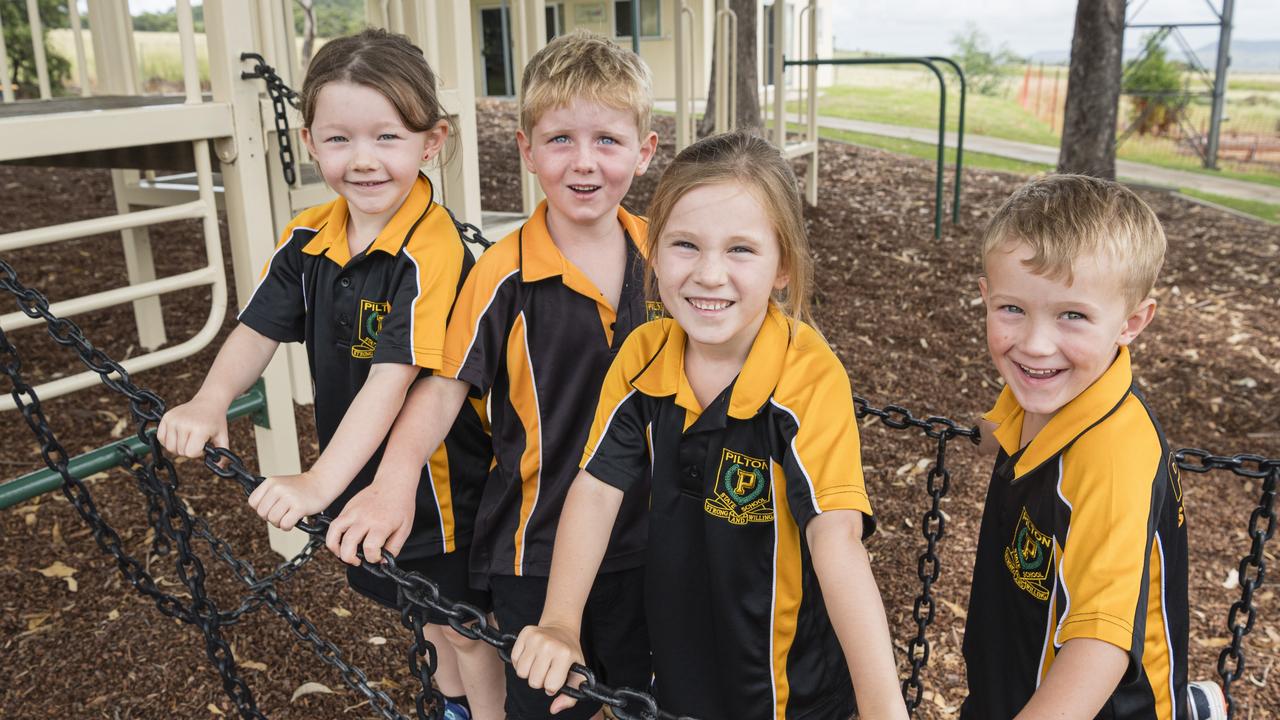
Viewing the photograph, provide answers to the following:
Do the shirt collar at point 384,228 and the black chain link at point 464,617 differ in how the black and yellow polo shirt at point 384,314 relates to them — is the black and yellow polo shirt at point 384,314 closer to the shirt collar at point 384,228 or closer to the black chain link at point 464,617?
the shirt collar at point 384,228

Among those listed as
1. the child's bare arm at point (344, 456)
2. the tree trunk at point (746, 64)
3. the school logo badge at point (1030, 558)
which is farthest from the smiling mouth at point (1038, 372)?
the tree trunk at point (746, 64)

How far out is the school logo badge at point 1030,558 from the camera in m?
1.79

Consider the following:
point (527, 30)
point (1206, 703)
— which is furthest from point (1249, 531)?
point (527, 30)

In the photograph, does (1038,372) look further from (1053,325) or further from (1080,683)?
(1080,683)

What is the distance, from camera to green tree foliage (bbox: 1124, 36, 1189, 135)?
16156 mm

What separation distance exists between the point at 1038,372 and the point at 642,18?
20.7 m

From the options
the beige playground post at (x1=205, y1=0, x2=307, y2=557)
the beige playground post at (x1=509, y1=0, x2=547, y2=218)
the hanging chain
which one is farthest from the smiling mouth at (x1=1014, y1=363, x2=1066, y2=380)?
the beige playground post at (x1=509, y1=0, x2=547, y2=218)

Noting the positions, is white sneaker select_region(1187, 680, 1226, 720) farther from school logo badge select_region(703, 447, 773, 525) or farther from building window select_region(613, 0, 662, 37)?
building window select_region(613, 0, 662, 37)

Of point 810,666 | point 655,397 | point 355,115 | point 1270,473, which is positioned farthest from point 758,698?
point 355,115

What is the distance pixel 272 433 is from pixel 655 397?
2285mm

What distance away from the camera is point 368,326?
2.32 m

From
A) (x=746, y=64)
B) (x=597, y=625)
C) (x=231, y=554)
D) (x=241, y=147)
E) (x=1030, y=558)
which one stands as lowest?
(x=597, y=625)

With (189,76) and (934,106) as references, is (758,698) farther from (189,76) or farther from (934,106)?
(934,106)

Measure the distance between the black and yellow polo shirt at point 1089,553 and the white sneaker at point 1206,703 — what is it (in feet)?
0.24
